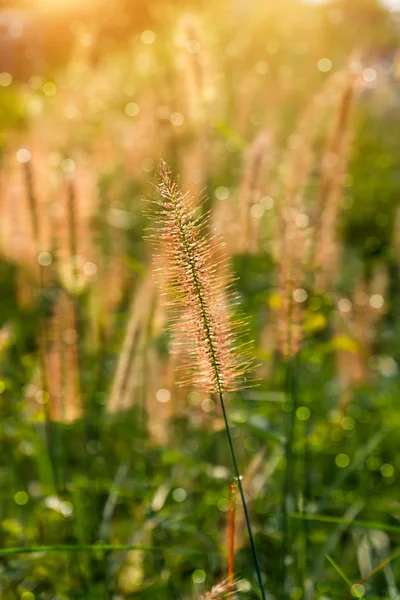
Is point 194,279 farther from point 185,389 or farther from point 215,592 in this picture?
point 185,389

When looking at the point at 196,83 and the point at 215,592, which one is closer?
the point at 215,592

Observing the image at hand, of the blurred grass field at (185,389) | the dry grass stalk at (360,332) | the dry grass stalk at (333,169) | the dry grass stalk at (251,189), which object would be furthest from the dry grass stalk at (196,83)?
the dry grass stalk at (360,332)

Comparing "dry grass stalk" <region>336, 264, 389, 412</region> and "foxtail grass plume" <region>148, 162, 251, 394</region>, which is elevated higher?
"foxtail grass plume" <region>148, 162, 251, 394</region>

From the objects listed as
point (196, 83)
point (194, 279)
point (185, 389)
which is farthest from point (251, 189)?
point (194, 279)

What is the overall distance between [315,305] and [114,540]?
2.94 feet

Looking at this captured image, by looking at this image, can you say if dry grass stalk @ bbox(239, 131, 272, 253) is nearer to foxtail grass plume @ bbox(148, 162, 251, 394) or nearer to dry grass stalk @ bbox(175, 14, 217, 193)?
dry grass stalk @ bbox(175, 14, 217, 193)

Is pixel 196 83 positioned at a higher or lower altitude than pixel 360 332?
higher

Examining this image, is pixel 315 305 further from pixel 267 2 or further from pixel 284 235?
pixel 267 2

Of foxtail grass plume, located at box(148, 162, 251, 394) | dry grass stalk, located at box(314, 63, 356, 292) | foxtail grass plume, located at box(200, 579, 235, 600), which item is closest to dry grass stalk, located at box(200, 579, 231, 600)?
foxtail grass plume, located at box(200, 579, 235, 600)

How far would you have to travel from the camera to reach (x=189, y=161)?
7.66 ft

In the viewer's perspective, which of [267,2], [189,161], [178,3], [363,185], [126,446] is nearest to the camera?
[189,161]

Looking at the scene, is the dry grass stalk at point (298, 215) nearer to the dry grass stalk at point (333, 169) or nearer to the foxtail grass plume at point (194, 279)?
the dry grass stalk at point (333, 169)

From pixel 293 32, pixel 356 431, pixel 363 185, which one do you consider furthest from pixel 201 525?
pixel 293 32

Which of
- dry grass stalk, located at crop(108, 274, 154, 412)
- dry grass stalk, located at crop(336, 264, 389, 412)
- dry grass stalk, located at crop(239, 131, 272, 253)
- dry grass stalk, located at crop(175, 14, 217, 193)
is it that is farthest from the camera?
dry grass stalk, located at crop(336, 264, 389, 412)
